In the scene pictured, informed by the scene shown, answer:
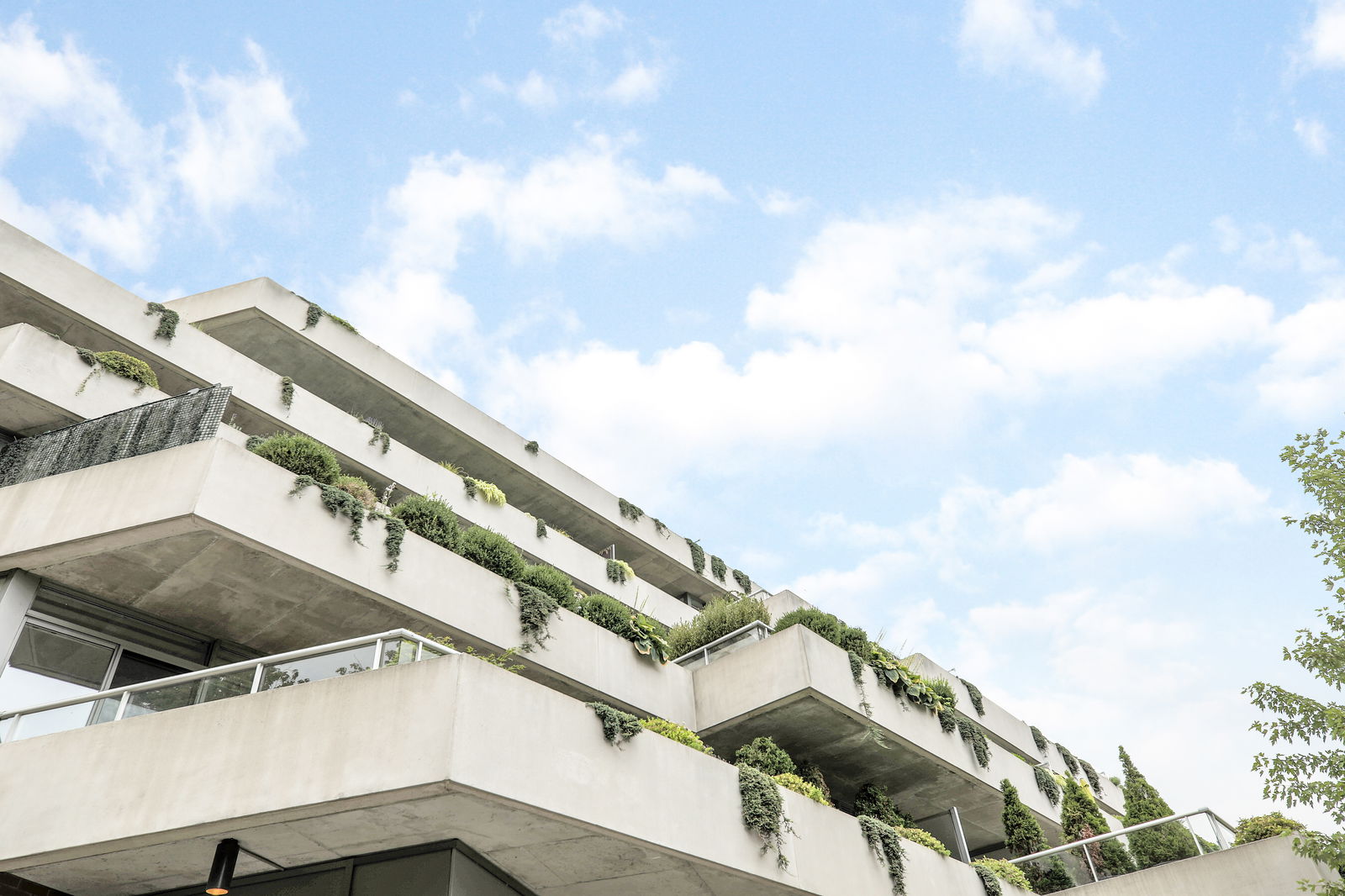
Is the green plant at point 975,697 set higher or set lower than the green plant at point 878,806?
higher

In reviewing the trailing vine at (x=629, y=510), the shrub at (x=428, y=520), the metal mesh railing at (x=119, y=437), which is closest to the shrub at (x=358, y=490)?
the shrub at (x=428, y=520)

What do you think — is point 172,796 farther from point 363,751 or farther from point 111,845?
point 363,751

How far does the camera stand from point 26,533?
39.3ft

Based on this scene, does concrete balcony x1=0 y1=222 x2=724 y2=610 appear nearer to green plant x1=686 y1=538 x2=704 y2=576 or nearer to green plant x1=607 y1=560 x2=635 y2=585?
green plant x1=607 y1=560 x2=635 y2=585

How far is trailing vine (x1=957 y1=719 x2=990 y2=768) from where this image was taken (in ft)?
63.0

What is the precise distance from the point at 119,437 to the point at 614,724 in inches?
337

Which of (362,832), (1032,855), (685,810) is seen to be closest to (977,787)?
(1032,855)

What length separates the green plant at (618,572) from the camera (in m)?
23.9

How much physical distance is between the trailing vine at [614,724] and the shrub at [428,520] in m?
5.51

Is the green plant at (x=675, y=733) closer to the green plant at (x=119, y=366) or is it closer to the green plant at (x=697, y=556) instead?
the green plant at (x=119, y=366)

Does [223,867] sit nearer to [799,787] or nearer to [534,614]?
[534,614]

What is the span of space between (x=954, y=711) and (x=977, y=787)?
5.63ft

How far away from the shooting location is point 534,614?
15.3 metres

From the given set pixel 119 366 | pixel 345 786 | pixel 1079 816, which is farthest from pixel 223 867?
pixel 1079 816
